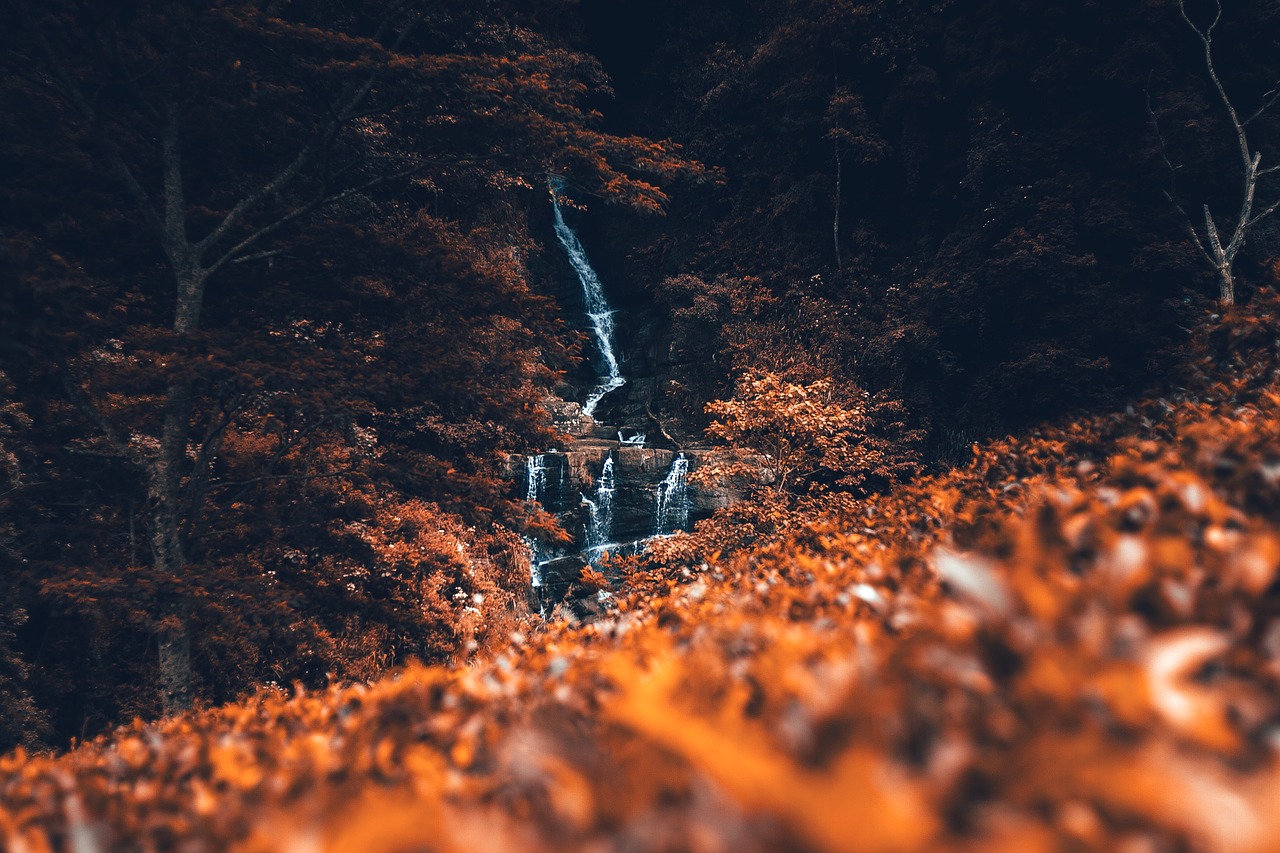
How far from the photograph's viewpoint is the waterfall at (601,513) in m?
13.9

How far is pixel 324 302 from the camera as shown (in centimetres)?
635

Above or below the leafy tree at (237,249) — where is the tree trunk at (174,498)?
below

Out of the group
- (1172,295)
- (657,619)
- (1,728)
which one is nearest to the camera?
(657,619)

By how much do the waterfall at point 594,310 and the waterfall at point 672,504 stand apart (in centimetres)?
546

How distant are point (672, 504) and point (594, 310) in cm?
1000

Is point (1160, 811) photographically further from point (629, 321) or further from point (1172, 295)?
point (629, 321)

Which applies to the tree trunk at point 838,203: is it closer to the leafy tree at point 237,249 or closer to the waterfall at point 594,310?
the waterfall at point 594,310

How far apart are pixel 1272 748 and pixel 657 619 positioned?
6.34ft

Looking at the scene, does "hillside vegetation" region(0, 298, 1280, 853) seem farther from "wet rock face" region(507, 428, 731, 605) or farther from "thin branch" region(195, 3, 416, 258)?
"wet rock face" region(507, 428, 731, 605)

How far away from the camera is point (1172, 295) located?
10.7 meters

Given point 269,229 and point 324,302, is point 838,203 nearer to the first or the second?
point 324,302

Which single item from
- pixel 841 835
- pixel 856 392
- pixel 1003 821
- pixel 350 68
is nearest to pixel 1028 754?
pixel 1003 821

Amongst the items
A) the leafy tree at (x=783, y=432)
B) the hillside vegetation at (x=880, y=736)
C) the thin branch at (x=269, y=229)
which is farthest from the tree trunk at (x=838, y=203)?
the hillside vegetation at (x=880, y=736)

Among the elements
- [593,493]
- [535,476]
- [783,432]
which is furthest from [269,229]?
[593,493]
